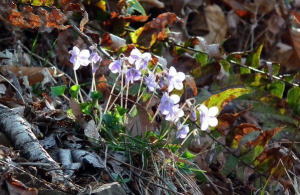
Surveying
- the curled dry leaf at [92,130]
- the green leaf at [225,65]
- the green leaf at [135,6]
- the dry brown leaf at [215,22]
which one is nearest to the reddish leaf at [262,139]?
the green leaf at [225,65]

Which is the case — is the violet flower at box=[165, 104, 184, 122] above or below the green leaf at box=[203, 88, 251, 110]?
above

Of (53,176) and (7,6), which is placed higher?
(7,6)

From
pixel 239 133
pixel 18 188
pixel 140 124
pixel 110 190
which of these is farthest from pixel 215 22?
pixel 18 188

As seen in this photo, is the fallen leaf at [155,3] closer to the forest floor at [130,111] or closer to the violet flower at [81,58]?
the forest floor at [130,111]

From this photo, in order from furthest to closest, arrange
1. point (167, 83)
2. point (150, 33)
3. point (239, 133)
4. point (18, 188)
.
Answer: point (150, 33)
point (239, 133)
point (167, 83)
point (18, 188)

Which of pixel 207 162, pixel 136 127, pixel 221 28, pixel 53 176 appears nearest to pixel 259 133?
pixel 207 162

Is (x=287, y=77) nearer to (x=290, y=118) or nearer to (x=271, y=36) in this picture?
(x=290, y=118)

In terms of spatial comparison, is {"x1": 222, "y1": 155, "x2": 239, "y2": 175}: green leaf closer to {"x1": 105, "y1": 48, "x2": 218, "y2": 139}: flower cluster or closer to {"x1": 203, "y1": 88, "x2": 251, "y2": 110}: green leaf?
{"x1": 203, "y1": 88, "x2": 251, "y2": 110}: green leaf

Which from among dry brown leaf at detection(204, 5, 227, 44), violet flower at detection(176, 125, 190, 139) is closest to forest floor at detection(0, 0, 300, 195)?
violet flower at detection(176, 125, 190, 139)

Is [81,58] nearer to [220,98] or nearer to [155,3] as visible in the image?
[220,98]
